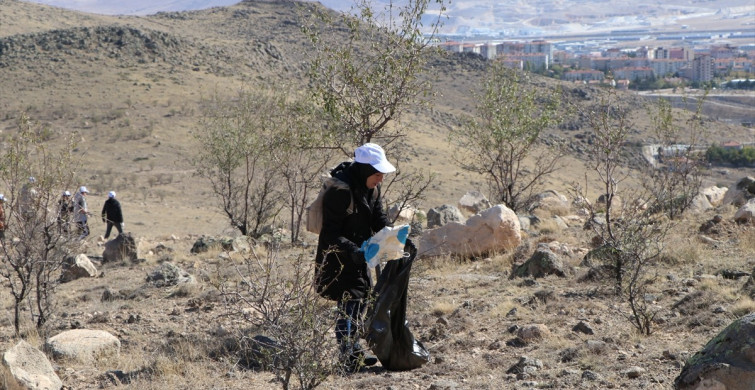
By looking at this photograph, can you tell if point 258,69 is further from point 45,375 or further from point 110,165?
point 45,375

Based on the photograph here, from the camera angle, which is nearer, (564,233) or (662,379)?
(662,379)

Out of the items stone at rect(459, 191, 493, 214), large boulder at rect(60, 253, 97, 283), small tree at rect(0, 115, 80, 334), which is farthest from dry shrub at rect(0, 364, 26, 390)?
stone at rect(459, 191, 493, 214)

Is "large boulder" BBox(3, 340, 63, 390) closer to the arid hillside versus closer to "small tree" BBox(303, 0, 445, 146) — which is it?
the arid hillside

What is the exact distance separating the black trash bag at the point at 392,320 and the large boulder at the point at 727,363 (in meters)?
2.09

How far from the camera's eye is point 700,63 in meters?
132

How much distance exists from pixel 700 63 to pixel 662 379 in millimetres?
138393

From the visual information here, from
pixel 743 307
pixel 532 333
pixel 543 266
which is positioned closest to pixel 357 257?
pixel 532 333

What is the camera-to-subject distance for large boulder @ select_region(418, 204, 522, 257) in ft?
36.8

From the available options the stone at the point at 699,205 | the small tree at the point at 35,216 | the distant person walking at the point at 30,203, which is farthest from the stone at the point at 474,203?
the distant person walking at the point at 30,203

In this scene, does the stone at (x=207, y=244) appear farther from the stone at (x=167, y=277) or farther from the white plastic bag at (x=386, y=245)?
the white plastic bag at (x=386, y=245)

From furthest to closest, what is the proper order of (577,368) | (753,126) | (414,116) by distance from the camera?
(753,126)
(414,116)
(577,368)

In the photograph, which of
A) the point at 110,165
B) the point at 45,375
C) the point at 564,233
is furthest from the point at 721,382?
the point at 110,165

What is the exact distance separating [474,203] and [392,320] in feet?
42.3

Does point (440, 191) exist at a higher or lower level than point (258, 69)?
lower
